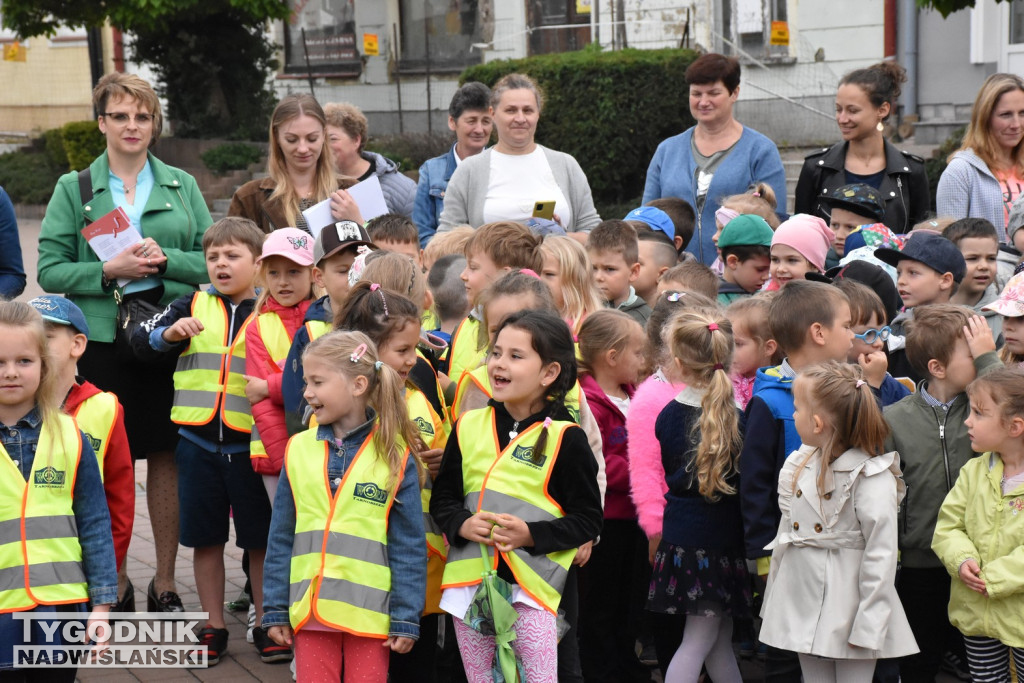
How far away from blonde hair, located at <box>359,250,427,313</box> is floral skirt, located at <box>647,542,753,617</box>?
1.32 metres

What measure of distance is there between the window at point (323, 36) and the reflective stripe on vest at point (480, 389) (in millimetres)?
21609

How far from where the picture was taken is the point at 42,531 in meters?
3.67

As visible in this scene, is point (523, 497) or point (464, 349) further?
point (464, 349)

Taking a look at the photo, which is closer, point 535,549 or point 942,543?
point 535,549

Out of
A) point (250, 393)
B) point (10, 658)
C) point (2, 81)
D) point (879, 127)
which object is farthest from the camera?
point (2, 81)

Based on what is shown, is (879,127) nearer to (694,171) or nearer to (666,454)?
(694,171)

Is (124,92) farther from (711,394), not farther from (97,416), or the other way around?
(711,394)

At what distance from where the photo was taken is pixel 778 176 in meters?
6.41

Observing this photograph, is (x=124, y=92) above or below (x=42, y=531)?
above

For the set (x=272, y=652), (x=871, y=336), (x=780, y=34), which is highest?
(x=780, y=34)

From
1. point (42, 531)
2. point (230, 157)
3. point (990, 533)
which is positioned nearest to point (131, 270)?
point (42, 531)

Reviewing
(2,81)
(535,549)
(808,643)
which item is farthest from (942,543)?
(2,81)

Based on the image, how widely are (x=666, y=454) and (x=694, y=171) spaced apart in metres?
2.69

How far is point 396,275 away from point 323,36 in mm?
22228
